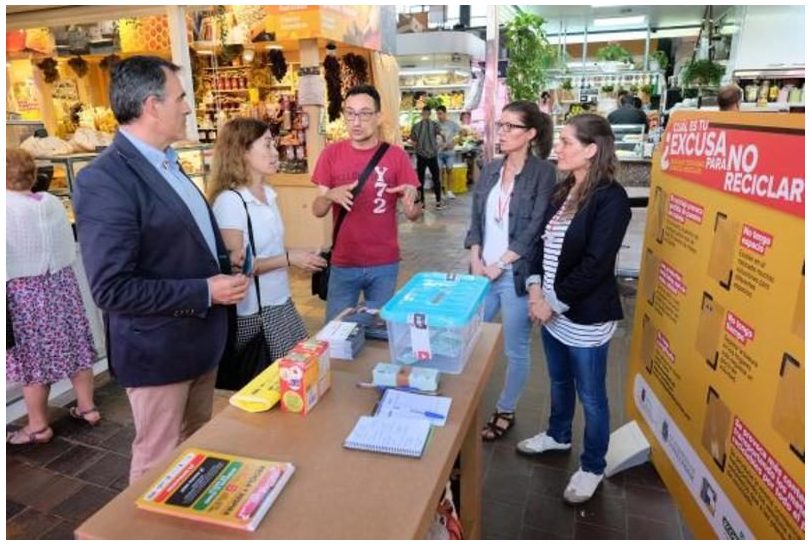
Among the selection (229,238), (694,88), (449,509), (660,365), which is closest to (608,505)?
(660,365)

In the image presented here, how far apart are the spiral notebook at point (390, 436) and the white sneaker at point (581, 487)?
1.33 metres

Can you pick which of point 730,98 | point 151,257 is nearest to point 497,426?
point 151,257

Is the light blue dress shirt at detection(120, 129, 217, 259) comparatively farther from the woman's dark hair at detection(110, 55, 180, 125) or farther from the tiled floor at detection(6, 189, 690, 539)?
the tiled floor at detection(6, 189, 690, 539)

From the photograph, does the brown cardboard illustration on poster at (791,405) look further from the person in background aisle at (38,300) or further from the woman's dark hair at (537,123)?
the person in background aisle at (38,300)

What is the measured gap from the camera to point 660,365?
2355mm

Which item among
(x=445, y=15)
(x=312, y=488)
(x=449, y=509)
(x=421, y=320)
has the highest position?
(x=445, y=15)

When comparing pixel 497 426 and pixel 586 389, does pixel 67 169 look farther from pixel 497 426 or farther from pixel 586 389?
pixel 586 389

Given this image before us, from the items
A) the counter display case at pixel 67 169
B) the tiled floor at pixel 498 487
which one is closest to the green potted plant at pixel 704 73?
the tiled floor at pixel 498 487

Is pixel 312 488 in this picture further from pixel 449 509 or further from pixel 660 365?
pixel 660 365

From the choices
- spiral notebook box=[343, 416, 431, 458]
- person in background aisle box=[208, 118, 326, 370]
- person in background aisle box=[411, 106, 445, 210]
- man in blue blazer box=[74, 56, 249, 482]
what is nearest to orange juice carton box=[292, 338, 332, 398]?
spiral notebook box=[343, 416, 431, 458]

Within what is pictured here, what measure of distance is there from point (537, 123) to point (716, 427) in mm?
1413

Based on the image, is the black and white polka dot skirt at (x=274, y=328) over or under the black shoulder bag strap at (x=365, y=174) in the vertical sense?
under

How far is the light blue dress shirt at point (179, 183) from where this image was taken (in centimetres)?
161

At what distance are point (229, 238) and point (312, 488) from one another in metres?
1.17
